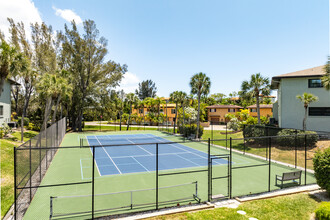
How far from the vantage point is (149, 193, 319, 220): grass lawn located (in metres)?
8.00

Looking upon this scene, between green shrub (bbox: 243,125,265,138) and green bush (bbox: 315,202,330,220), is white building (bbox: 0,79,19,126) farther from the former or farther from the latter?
green bush (bbox: 315,202,330,220)

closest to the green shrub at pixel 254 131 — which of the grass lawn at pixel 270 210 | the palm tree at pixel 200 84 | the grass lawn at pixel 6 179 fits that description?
the palm tree at pixel 200 84

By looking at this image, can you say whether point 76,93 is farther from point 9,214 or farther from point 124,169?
point 9,214

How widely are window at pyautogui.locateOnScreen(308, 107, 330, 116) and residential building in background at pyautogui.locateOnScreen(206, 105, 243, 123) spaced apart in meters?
36.8

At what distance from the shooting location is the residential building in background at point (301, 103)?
78.7 feet

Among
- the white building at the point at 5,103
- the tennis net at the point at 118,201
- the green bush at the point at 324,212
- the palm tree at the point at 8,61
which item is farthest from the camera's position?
the white building at the point at 5,103

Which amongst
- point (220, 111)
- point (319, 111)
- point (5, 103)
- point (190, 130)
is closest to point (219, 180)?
point (319, 111)

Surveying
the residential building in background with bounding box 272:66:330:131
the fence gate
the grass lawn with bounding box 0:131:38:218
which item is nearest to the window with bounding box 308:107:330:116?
the residential building in background with bounding box 272:66:330:131

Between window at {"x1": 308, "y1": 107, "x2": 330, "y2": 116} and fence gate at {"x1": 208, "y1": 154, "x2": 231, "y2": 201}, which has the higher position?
window at {"x1": 308, "y1": 107, "x2": 330, "y2": 116}

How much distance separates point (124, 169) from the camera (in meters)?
15.7

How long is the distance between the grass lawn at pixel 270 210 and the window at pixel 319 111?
18.3m

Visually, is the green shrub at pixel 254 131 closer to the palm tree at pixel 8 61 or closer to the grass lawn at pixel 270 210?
the grass lawn at pixel 270 210

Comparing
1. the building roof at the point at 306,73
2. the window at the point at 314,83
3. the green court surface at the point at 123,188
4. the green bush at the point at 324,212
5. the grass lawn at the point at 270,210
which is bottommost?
the green court surface at the point at 123,188

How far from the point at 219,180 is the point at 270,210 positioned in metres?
4.52
